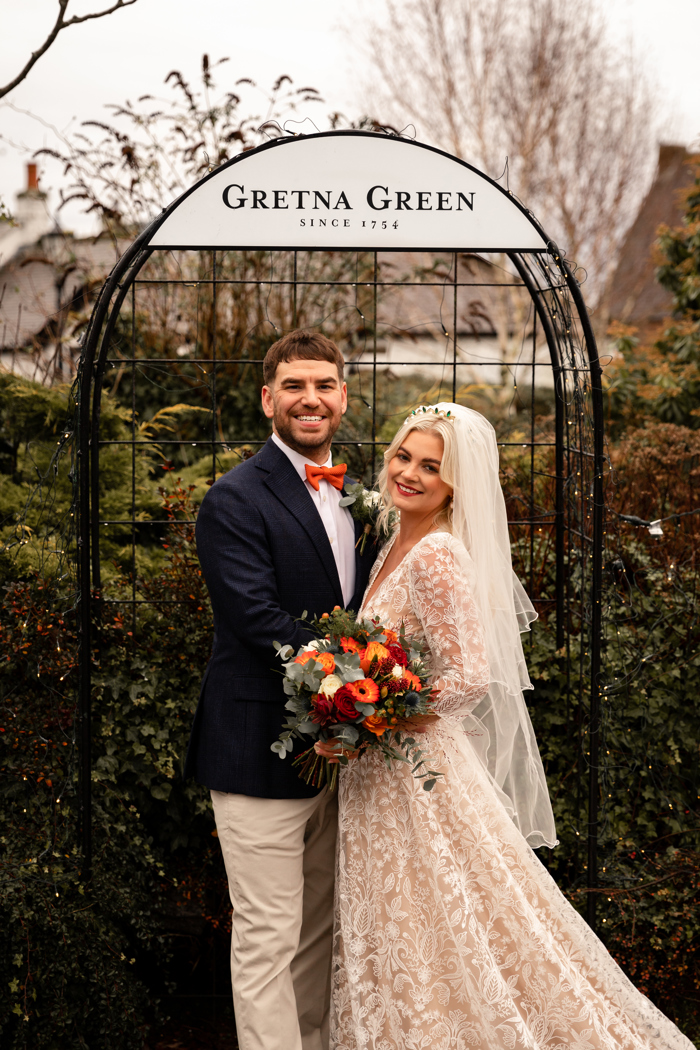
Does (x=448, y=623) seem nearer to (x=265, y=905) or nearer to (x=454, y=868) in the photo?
(x=454, y=868)

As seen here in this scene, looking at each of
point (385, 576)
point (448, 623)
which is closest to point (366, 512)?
point (385, 576)

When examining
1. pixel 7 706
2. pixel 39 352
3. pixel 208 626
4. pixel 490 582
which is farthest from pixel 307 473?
pixel 39 352

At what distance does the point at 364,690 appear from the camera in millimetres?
2262

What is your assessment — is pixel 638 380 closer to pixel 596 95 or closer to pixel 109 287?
pixel 109 287

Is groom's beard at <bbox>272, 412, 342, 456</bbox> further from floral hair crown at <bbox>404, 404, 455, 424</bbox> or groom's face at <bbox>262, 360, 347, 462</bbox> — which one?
floral hair crown at <bbox>404, 404, 455, 424</bbox>

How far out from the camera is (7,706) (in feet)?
10.8

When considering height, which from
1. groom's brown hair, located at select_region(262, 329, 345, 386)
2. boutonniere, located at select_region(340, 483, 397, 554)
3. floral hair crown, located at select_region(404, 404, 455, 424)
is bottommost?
boutonniere, located at select_region(340, 483, 397, 554)


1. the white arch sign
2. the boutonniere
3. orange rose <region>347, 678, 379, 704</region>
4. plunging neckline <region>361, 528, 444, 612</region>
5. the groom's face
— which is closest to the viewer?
orange rose <region>347, 678, 379, 704</region>

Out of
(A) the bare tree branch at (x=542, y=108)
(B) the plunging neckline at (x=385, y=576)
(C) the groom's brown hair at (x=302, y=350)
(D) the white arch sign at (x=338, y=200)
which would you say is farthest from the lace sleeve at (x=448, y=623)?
(A) the bare tree branch at (x=542, y=108)

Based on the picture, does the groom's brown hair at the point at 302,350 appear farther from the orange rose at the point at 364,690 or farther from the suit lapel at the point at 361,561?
the orange rose at the point at 364,690

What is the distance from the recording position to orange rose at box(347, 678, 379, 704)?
2.25 metres

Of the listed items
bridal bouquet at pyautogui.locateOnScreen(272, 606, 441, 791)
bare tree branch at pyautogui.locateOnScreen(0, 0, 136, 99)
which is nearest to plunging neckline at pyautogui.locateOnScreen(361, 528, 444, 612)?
bridal bouquet at pyautogui.locateOnScreen(272, 606, 441, 791)

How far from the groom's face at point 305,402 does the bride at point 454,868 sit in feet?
0.80

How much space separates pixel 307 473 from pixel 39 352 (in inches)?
144
